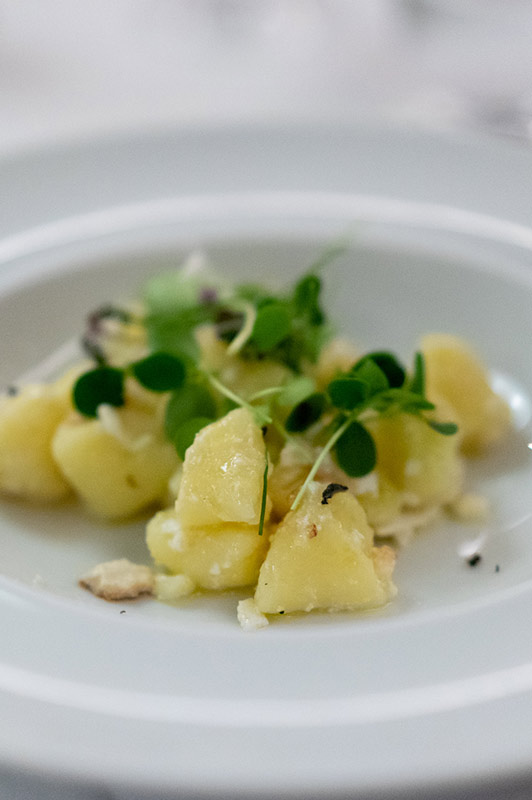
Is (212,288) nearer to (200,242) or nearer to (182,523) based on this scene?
(200,242)

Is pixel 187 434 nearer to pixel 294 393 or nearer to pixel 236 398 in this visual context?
pixel 236 398

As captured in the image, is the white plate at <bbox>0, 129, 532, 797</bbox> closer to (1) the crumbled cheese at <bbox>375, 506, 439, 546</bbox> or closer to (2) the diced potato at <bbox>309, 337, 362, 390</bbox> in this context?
(1) the crumbled cheese at <bbox>375, 506, 439, 546</bbox>

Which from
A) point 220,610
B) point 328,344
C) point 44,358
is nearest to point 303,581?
point 220,610

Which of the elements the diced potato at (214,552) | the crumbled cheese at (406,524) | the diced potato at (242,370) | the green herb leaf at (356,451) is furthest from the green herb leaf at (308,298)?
the diced potato at (214,552)

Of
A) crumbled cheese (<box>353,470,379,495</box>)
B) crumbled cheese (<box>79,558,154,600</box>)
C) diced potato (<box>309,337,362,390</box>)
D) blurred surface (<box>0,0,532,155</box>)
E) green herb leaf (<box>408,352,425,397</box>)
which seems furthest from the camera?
blurred surface (<box>0,0,532,155</box>)

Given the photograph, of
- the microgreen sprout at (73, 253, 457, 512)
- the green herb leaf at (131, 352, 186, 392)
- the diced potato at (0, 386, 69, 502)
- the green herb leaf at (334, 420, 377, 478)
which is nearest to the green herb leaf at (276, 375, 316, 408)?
the microgreen sprout at (73, 253, 457, 512)

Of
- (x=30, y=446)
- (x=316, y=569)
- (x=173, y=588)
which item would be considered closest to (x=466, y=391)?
(x=316, y=569)
